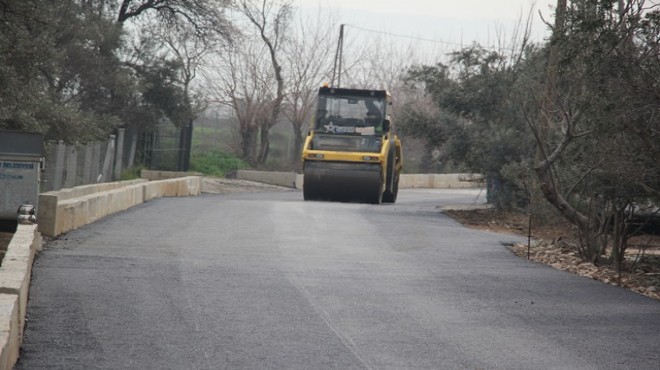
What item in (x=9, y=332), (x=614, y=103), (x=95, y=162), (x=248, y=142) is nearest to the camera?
(x=9, y=332)

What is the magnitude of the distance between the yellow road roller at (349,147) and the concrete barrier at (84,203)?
15.3 feet

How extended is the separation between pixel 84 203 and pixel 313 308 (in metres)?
9.47

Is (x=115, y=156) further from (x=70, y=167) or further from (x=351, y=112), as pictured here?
(x=351, y=112)

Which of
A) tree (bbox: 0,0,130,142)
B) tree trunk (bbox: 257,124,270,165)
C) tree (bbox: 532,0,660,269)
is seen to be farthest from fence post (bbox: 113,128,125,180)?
tree (bbox: 532,0,660,269)

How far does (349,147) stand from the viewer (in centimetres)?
3347

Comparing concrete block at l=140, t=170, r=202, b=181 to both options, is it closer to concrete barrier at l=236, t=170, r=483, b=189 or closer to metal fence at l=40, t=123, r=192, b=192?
metal fence at l=40, t=123, r=192, b=192

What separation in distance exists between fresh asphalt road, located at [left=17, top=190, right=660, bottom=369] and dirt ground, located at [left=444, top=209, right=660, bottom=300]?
68 centimetres

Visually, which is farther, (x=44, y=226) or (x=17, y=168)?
(x=17, y=168)

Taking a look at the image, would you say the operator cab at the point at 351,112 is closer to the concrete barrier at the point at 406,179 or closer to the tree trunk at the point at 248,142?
the concrete barrier at the point at 406,179

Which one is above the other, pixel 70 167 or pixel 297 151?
pixel 297 151

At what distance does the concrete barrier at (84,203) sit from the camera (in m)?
17.0

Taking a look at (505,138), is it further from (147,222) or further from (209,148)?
(209,148)

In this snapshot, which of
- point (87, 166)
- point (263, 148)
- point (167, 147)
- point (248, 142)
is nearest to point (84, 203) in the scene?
point (87, 166)

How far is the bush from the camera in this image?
190 feet
